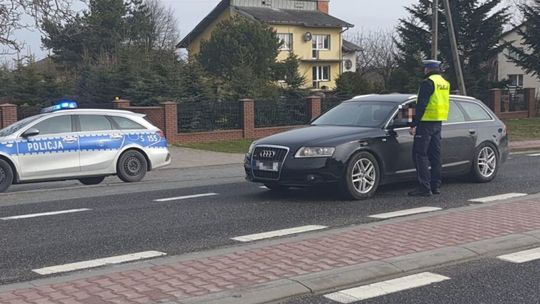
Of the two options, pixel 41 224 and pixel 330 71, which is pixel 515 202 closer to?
pixel 41 224

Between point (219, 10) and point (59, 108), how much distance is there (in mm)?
52543

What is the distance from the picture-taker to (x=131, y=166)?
14539 mm

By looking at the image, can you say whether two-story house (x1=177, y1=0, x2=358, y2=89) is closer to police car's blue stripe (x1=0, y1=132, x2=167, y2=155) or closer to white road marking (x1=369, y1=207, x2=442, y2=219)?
police car's blue stripe (x1=0, y1=132, x2=167, y2=155)

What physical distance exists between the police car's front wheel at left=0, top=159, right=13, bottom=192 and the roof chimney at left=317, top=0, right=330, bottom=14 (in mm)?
60084

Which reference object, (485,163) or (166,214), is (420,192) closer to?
(485,163)

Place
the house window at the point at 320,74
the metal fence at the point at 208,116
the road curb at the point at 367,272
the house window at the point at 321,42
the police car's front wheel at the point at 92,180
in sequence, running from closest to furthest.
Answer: the road curb at the point at 367,272 < the police car's front wheel at the point at 92,180 < the metal fence at the point at 208,116 < the house window at the point at 321,42 < the house window at the point at 320,74

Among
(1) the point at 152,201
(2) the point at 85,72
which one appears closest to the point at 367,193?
(1) the point at 152,201

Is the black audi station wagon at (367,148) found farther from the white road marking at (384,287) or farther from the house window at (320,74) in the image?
the house window at (320,74)

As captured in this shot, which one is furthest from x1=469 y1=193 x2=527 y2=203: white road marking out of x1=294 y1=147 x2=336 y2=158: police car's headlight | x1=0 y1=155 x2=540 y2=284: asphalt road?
x1=294 y1=147 x2=336 y2=158: police car's headlight

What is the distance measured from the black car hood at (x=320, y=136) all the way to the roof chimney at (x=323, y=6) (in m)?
61.7

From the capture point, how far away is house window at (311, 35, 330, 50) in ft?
220

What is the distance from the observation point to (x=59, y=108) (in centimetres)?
1461

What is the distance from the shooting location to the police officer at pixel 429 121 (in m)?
10.1

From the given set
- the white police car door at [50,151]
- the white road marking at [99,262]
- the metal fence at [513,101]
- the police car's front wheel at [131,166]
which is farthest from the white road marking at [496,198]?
the metal fence at [513,101]
